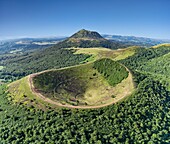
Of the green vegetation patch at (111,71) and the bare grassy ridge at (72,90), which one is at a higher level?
the green vegetation patch at (111,71)

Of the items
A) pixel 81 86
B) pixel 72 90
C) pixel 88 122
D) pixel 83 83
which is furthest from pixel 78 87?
pixel 88 122

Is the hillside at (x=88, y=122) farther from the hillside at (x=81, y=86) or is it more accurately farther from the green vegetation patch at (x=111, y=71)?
the green vegetation patch at (x=111, y=71)

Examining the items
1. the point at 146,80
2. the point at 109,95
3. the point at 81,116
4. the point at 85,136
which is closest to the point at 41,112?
the point at 81,116

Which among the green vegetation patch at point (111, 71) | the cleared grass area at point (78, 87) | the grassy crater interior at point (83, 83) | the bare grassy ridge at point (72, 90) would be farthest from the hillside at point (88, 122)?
the green vegetation patch at point (111, 71)

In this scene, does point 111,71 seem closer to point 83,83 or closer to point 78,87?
point 83,83

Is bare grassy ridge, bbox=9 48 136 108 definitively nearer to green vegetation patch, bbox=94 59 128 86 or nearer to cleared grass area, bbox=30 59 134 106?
cleared grass area, bbox=30 59 134 106

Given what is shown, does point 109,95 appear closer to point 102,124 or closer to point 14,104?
point 102,124

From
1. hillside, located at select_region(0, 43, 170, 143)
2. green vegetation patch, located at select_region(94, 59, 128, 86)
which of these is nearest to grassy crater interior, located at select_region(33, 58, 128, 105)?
green vegetation patch, located at select_region(94, 59, 128, 86)
